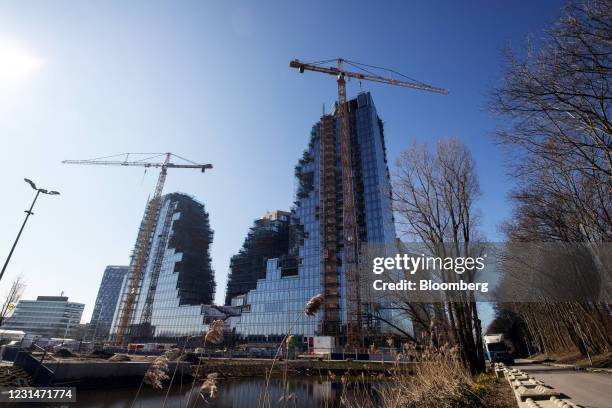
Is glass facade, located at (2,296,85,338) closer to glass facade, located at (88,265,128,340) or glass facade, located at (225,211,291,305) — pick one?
glass facade, located at (88,265,128,340)

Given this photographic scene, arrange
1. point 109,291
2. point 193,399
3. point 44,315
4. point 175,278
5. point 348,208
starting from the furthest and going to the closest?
point 109,291
point 44,315
point 175,278
point 348,208
point 193,399

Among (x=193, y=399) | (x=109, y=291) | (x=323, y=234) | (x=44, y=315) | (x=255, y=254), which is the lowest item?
(x=193, y=399)

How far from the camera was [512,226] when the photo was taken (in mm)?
21266

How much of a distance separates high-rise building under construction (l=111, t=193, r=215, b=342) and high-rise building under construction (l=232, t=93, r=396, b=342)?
76.6ft

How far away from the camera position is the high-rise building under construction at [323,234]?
259 feet

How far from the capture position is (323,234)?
8969cm

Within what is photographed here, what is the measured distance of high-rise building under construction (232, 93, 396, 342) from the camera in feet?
259

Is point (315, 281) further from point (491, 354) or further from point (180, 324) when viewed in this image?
point (491, 354)

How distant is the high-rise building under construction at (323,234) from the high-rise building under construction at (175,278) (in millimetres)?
23358

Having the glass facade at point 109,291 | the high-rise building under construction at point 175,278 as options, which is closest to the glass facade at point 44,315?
the glass facade at point 109,291

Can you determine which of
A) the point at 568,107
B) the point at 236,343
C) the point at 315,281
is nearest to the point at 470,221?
the point at 568,107

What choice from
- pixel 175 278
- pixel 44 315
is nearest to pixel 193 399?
pixel 175 278

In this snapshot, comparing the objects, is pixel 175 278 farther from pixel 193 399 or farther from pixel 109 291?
pixel 109 291

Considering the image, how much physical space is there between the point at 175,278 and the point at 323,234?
182 ft
